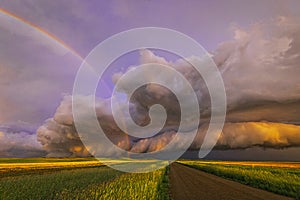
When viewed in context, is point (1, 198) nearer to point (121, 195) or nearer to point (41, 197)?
point (41, 197)

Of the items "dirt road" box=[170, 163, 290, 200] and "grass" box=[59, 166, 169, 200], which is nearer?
"grass" box=[59, 166, 169, 200]

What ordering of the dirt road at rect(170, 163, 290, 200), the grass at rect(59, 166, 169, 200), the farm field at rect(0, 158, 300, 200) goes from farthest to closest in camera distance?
1. the dirt road at rect(170, 163, 290, 200)
2. the farm field at rect(0, 158, 300, 200)
3. the grass at rect(59, 166, 169, 200)

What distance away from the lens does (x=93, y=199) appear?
15062 millimetres

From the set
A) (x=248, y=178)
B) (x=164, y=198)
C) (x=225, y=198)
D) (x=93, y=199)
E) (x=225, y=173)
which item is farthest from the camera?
(x=225, y=173)

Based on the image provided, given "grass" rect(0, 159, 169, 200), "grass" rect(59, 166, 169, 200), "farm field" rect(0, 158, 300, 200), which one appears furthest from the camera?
"farm field" rect(0, 158, 300, 200)

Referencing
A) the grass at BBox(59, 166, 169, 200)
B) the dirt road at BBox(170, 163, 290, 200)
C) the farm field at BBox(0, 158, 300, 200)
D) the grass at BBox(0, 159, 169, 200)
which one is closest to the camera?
the grass at BBox(59, 166, 169, 200)

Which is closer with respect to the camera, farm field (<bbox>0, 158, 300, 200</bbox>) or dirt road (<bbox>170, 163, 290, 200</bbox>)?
farm field (<bbox>0, 158, 300, 200</bbox>)

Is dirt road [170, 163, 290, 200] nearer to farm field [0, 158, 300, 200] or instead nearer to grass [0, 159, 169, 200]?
farm field [0, 158, 300, 200]

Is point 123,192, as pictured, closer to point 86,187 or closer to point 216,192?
point 86,187

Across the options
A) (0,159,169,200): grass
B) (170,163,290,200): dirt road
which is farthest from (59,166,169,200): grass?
(170,163,290,200): dirt road

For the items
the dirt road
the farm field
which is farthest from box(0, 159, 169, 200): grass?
the dirt road

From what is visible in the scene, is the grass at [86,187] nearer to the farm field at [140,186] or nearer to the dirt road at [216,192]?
the farm field at [140,186]

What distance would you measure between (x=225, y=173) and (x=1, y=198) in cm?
3535

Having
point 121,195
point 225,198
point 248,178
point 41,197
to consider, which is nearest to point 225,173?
point 248,178
